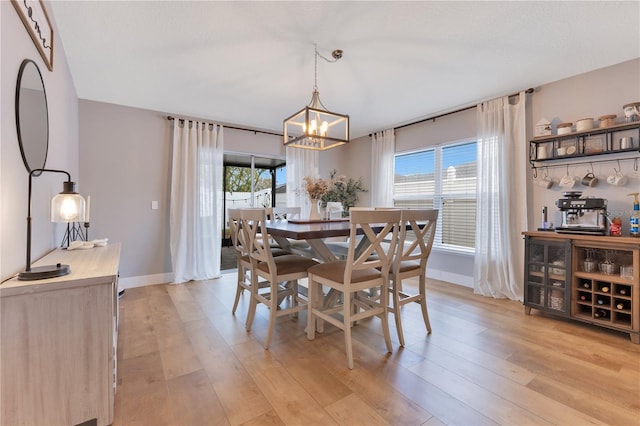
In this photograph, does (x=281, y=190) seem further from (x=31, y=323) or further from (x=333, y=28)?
(x=31, y=323)

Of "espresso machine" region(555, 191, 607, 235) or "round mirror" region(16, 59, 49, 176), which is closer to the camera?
"round mirror" region(16, 59, 49, 176)

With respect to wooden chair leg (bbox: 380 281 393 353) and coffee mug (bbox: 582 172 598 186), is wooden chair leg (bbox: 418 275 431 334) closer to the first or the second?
wooden chair leg (bbox: 380 281 393 353)

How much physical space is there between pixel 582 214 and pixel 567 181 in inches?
15.6

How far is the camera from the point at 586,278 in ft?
8.10

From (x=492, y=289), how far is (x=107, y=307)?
11.9 ft

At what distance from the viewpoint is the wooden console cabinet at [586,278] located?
7.36 ft

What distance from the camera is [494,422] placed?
1378mm

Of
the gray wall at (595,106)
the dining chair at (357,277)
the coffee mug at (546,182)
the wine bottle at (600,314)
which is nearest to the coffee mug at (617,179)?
the gray wall at (595,106)

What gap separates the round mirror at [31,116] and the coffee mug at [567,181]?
4159 millimetres

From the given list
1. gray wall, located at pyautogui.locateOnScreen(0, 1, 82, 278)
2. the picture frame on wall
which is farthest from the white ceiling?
gray wall, located at pyautogui.locateOnScreen(0, 1, 82, 278)

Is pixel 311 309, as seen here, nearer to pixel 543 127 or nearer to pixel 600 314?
pixel 600 314

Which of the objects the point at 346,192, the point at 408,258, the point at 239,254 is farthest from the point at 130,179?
the point at 408,258

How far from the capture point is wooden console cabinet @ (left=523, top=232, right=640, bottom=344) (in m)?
2.24

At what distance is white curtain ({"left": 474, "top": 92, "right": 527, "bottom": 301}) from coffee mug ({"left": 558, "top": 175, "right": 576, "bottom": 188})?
0.32m
